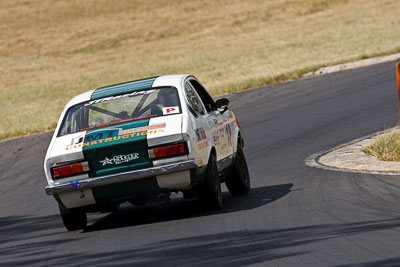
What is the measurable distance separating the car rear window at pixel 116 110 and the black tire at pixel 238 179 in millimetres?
1533

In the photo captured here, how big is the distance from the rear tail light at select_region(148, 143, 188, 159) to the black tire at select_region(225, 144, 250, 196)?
6.82 feet

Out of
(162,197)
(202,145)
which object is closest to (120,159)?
(162,197)

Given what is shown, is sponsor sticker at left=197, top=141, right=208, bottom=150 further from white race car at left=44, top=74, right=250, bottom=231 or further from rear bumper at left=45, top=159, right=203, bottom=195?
rear bumper at left=45, top=159, right=203, bottom=195

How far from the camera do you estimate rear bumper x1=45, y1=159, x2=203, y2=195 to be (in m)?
9.28

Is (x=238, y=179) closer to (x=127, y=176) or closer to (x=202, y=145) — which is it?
(x=202, y=145)

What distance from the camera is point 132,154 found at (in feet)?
30.8

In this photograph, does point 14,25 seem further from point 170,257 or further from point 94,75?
point 170,257

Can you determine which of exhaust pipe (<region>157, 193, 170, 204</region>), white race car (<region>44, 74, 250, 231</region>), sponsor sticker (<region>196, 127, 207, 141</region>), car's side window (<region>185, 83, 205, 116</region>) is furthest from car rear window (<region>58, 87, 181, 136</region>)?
exhaust pipe (<region>157, 193, 170, 204</region>)

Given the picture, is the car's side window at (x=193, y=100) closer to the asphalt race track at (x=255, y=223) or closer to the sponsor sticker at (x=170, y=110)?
the sponsor sticker at (x=170, y=110)

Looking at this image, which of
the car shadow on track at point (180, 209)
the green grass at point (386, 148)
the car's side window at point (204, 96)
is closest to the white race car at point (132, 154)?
the car shadow on track at point (180, 209)

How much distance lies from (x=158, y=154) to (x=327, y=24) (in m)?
42.6

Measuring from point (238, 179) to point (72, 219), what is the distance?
2.36m

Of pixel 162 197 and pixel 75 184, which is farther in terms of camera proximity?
pixel 162 197

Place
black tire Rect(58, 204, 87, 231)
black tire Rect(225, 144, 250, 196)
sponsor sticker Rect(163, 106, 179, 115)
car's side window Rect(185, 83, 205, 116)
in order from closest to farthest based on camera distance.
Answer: black tire Rect(58, 204, 87, 231)
sponsor sticker Rect(163, 106, 179, 115)
car's side window Rect(185, 83, 205, 116)
black tire Rect(225, 144, 250, 196)
